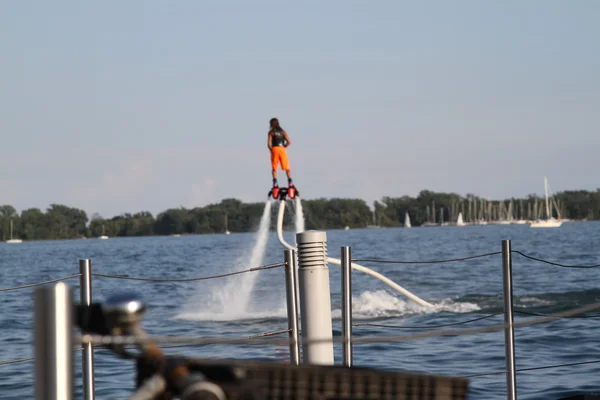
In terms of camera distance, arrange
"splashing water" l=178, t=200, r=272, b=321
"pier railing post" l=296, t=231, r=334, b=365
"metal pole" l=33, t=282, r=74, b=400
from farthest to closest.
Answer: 1. "splashing water" l=178, t=200, r=272, b=321
2. "pier railing post" l=296, t=231, r=334, b=365
3. "metal pole" l=33, t=282, r=74, b=400

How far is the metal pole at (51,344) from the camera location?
9.58 ft

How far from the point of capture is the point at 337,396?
3.11 m

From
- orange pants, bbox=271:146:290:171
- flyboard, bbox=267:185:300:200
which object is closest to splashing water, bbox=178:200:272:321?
flyboard, bbox=267:185:300:200

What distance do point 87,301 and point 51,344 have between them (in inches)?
149

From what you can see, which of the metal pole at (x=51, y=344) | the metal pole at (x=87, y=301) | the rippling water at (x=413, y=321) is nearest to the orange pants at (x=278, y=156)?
the rippling water at (x=413, y=321)

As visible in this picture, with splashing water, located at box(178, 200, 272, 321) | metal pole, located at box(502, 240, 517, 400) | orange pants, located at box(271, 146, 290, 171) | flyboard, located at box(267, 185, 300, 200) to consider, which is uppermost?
orange pants, located at box(271, 146, 290, 171)

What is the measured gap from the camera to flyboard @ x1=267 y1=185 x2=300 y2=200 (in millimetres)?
13812

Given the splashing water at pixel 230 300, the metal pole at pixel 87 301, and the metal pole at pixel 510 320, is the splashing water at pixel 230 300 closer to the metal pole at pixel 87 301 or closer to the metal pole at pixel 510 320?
the metal pole at pixel 510 320


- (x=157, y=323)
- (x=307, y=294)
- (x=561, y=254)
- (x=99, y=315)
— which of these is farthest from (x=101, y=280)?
(x=99, y=315)

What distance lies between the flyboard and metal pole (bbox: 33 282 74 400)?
1083cm

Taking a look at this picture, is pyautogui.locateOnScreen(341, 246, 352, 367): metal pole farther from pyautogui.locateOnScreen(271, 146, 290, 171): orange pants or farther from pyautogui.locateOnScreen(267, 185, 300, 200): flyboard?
pyautogui.locateOnScreen(267, 185, 300, 200): flyboard

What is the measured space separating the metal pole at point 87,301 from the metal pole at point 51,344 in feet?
12.1

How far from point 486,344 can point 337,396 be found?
12.8 metres

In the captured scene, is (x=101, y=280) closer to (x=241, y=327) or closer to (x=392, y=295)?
(x=392, y=295)
